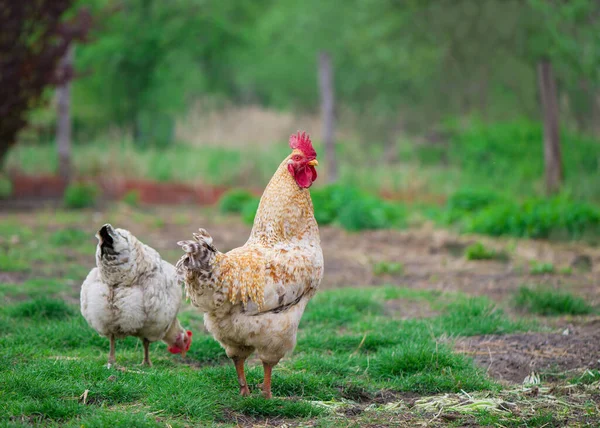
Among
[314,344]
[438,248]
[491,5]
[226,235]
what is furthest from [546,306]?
[491,5]

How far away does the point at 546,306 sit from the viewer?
24.9 feet

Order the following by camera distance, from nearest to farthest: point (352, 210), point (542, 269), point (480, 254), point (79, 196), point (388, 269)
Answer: point (542, 269) → point (388, 269) → point (480, 254) → point (352, 210) → point (79, 196)

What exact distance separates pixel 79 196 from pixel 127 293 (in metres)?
10.6

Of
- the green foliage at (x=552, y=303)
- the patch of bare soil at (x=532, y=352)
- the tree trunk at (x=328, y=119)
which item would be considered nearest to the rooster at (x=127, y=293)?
the patch of bare soil at (x=532, y=352)

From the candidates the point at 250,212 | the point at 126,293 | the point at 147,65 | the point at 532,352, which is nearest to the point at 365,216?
the point at 250,212

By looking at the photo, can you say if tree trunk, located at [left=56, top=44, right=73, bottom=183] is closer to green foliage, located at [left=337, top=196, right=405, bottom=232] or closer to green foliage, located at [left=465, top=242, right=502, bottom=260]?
green foliage, located at [left=337, top=196, right=405, bottom=232]

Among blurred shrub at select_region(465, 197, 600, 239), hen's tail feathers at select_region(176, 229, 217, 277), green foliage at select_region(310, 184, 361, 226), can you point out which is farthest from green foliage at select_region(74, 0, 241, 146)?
hen's tail feathers at select_region(176, 229, 217, 277)

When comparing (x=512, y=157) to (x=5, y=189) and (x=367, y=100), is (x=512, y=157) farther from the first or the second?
(x=5, y=189)

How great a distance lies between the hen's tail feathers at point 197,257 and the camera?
4.39 m

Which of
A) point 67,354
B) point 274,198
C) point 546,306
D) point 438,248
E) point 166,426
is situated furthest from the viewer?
point 438,248

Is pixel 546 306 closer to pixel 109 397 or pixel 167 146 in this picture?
pixel 109 397

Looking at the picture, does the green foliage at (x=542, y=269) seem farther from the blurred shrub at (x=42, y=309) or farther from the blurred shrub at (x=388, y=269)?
the blurred shrub at (x=42, y=309)

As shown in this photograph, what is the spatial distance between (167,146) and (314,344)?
688 inches

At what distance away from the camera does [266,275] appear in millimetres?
4742
